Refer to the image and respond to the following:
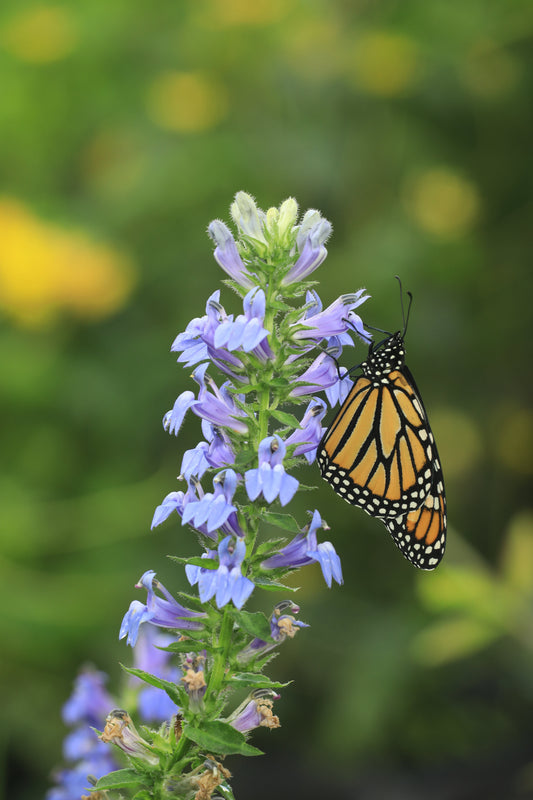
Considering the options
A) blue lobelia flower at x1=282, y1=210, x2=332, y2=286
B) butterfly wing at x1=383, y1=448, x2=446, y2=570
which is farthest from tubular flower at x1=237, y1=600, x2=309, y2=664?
butterfly wing at x1=383, y1=448, x2=446, y2=570

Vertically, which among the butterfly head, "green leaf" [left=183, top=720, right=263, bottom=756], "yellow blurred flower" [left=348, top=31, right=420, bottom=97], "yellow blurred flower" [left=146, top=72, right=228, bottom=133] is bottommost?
"green leaf" [left=183, top=720, right=263, bottom=756]

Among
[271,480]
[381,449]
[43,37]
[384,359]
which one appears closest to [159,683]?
[271,480]

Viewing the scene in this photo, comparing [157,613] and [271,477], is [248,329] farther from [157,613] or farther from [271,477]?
[157,613]

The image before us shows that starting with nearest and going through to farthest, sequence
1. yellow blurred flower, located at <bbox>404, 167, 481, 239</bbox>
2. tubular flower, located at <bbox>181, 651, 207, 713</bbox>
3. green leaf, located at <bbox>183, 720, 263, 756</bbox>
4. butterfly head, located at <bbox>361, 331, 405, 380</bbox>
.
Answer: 1. green leaf, located at <bbox>183, 720, 263, 756</bbox>
2. tubular flower, located at <bbox>181, 651, 207, 713</bbox>
3. butterfly head, located at <bbox>361, 331, 405, 380</bbox>
4. yellow blurred flower, located at <bbox>404, 167, 481, 239</bbox>

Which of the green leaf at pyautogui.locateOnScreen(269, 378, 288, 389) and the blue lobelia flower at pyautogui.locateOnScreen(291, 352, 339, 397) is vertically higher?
the blue lobelia flower at pyautogui.locateOnScreen(291, 352, 339, 397)

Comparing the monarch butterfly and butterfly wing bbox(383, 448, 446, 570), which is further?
butterfly wing bbox(383, 448, 446, 570)

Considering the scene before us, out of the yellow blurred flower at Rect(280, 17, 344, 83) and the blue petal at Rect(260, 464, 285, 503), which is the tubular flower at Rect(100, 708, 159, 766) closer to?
the blue petal at Rect(260, 464, 285, 503)

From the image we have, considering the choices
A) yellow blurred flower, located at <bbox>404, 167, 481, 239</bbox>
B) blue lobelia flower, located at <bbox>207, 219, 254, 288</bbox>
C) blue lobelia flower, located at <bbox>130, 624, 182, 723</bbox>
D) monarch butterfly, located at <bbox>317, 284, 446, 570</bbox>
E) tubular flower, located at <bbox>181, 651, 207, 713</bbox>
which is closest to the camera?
tubular flower, located at <bbox>181, 651, 207, 713</bbox>

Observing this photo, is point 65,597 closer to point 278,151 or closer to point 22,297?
point 22,297

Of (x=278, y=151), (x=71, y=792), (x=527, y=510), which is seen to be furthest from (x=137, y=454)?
(x=71, y=792)
